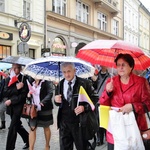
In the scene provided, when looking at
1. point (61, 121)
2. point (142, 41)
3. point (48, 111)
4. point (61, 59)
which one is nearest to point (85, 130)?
point (61, 121)

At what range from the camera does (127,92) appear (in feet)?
11.8

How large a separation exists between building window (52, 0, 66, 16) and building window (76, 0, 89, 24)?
253 cm

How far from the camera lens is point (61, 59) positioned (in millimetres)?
4289

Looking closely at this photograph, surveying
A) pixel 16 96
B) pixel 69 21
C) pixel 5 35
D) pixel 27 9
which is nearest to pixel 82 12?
pixel 69 21

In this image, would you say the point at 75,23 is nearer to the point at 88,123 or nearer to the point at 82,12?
the point at 82,12

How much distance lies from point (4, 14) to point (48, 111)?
45.4 ft

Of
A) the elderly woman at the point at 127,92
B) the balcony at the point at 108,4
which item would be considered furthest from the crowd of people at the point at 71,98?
the balcony at the point at 108,4

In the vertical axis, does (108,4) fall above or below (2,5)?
above

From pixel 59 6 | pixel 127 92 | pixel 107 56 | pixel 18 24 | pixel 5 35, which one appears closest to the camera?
pixel 127 92

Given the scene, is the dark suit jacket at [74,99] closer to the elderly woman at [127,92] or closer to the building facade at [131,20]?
the elderly woman at [127,92]

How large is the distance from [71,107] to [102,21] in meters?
31.7

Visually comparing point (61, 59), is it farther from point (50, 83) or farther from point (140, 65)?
point (50, 83)

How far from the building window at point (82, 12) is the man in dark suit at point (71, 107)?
24918mm

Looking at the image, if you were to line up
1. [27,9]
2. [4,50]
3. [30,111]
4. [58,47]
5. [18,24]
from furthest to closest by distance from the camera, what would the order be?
[58,47] < [27,9] < [18,24] < [4,50] < [30,111]
